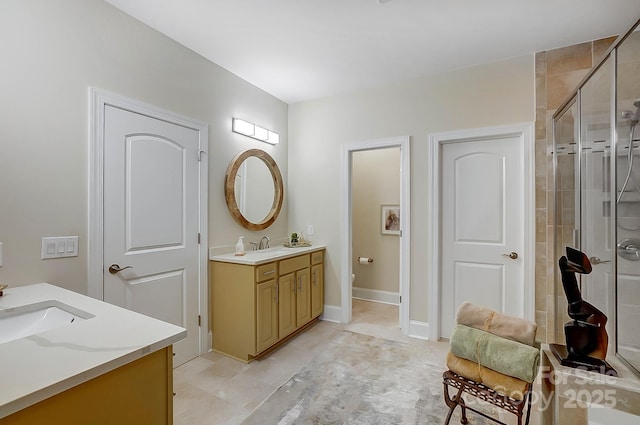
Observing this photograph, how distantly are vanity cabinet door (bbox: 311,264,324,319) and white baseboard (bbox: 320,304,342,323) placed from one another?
0.24 ft

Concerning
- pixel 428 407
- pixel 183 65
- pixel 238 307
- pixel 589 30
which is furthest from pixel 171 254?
pixel 589 30

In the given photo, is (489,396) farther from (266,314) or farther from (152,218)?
(152,218)

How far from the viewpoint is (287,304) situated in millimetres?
2820

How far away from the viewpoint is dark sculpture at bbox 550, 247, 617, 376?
47.8 inches

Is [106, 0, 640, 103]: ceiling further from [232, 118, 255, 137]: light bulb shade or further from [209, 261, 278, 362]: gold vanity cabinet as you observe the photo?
[209, 261, 278, 362]: gold vanity cabinet

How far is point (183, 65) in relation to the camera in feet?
7.91

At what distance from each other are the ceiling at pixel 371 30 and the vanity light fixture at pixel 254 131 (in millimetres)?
475

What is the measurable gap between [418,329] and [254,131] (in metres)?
2.59

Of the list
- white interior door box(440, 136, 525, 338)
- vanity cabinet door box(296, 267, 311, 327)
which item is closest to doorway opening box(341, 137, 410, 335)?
vanity cabinet door box(296, 267, 311, 327)

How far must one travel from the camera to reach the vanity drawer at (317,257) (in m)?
3.25

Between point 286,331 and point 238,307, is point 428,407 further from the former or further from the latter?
point 238,307

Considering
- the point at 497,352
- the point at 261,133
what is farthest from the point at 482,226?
the point at 261,133

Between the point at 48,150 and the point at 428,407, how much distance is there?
271 cm

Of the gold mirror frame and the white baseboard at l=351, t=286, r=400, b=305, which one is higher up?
the gold mirror frame
